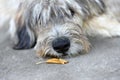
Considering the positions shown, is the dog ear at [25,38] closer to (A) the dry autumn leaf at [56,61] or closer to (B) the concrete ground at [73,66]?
(B) the concrete ground at [73,66]

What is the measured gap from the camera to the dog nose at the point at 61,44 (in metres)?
2.61

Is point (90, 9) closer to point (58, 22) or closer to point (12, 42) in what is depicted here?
point (58, 22)

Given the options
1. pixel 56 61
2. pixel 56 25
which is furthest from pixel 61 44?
pixel 56 25

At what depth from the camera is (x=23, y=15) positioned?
2.99 m

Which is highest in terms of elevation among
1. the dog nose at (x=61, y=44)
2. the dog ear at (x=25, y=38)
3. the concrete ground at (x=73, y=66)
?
the dog ear at (x=25, y=38)

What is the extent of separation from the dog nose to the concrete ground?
0.26ft

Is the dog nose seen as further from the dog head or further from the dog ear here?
the dog ear

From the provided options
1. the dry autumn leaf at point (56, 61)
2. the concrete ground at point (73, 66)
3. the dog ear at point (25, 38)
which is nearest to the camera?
the concrete ground at point (73, 66)

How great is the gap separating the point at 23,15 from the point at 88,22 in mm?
518

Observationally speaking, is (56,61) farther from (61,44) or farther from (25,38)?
(25,38)

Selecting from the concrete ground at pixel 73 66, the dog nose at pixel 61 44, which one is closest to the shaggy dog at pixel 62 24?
the dog nose at pixel 61 44

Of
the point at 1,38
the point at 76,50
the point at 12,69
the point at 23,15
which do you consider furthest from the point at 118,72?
the point at 1,38

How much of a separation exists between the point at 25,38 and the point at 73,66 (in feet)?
2.37

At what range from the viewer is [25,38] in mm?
3031
